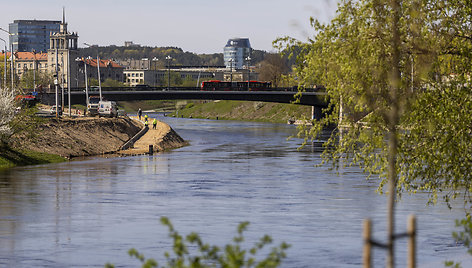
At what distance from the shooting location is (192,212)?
44469 millimetres

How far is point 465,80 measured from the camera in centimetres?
2886

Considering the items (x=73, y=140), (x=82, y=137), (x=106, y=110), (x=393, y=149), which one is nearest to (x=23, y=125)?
(x=73, y=140)

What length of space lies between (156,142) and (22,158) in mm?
26391

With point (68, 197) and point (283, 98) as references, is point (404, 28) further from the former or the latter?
point (283, 98)

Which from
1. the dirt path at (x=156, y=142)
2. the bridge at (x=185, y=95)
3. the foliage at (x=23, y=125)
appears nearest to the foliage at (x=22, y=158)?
the foliage at (x=23, y=125)

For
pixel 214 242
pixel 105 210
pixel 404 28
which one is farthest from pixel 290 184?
pixel 404 28

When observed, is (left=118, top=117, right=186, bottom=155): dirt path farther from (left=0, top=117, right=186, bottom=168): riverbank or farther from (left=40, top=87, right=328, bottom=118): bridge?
(left=40, top=87, right=328, bottom=118): bridge

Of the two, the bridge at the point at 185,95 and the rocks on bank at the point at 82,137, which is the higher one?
the bridge at the point at 185,95

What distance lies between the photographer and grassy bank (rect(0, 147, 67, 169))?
6912 cm

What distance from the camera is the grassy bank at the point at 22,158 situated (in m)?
69.1

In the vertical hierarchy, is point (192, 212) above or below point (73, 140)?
below

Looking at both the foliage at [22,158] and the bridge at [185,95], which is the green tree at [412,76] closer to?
the foliage at [22,158]

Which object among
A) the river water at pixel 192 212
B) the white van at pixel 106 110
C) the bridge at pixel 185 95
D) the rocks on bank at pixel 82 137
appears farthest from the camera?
the bridge at pixel 185 95

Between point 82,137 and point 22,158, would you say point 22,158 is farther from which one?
point 82,137
